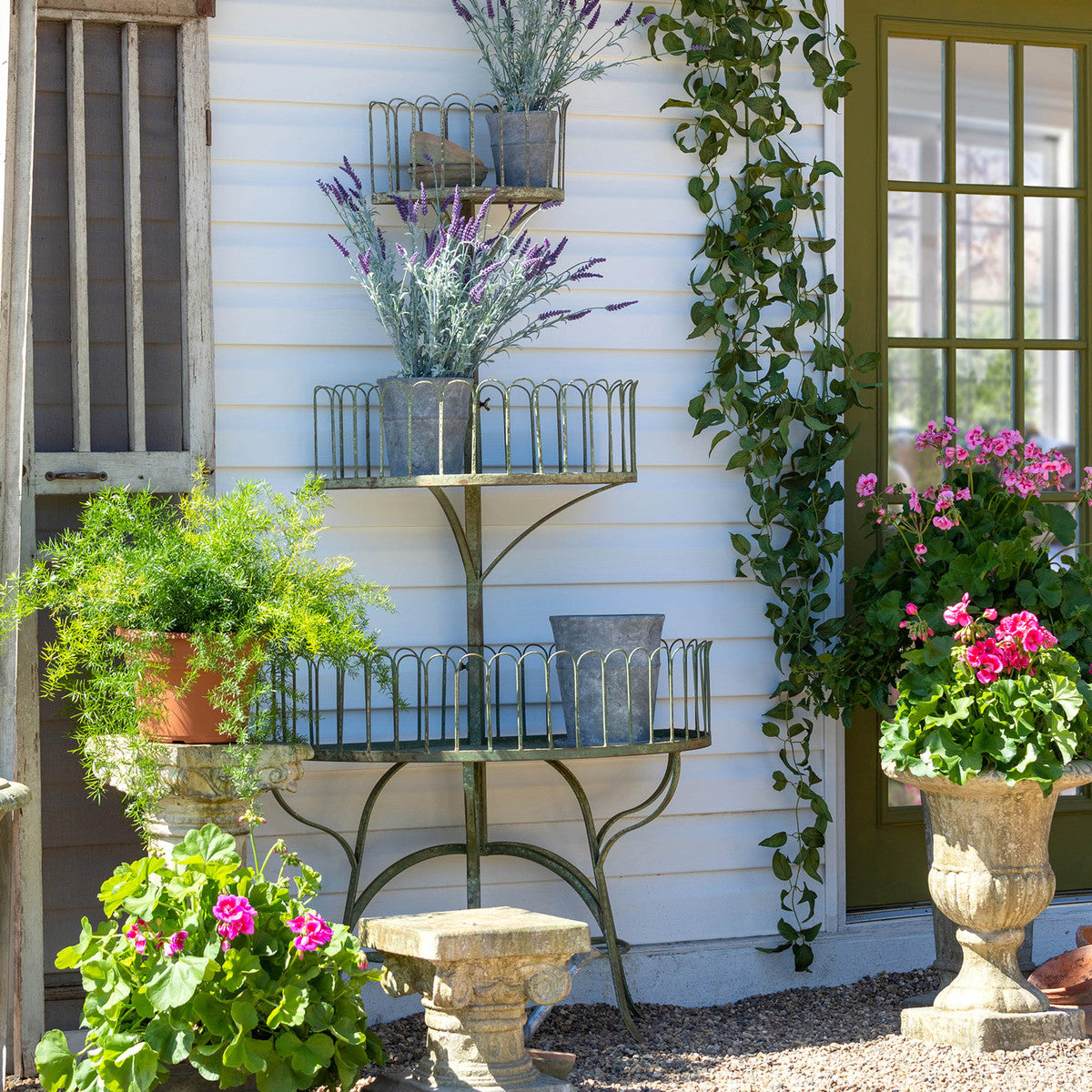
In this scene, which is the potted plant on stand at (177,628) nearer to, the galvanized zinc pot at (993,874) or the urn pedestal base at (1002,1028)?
the galvanized zinc pot at (993,874)

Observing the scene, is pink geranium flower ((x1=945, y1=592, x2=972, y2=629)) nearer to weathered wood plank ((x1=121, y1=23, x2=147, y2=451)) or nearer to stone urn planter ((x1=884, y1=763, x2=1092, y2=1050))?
stone urn planter ((x1=884, y1=763, x2=1092, y2=1050))

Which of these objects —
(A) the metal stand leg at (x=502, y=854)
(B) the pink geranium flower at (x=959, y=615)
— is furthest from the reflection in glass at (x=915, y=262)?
(A) the metal stand leg at (x=502, y=854)

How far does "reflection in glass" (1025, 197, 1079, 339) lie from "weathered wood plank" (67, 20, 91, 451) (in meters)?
4.55

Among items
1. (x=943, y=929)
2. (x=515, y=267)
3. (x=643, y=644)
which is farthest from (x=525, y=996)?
(x=515, y=267)

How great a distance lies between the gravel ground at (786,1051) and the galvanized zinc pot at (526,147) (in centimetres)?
187

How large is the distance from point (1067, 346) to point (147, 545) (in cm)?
249

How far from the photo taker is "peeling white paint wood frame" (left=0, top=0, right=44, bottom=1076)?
2578 mm

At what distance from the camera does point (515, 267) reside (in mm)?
2822

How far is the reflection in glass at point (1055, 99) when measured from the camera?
370 centimetres

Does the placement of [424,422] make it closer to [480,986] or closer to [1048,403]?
[480,986]

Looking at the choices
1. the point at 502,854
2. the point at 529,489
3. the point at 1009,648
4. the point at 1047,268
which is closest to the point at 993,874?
the point at 1009,648

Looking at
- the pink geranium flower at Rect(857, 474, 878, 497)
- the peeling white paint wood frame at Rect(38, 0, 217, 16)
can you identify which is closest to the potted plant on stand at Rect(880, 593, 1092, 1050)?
the pink geranium flower at Rect(857, 474, 878, 497)

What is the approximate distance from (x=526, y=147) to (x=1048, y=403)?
3.76 meters

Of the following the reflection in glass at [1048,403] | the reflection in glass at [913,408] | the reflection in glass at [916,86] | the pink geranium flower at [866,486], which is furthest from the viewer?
the reflection in glass at [913,408]
